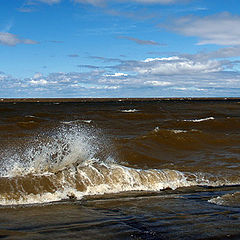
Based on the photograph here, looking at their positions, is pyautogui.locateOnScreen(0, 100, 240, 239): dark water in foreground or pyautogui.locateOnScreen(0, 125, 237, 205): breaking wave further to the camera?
pyautogui.locateOnScreen(0, 125, 237, 205): breaking wave

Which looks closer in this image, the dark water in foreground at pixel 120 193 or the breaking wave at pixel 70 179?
the dark water in foreground at pixel 120 193

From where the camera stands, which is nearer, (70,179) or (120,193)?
(120,193)

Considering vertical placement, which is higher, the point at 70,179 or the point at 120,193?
the point at 70,179

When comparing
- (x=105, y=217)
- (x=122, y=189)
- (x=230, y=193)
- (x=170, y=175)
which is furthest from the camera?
(x=170, y=175)

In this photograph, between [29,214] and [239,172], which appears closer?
[29,214]

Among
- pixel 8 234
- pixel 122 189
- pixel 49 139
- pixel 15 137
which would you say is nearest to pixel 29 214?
pixel 8 234

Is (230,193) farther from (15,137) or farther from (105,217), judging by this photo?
(15,137)

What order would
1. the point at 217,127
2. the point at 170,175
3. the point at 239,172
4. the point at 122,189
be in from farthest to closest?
the point at 217,127, the point at 239,172, the point at 170,175, the point at 122,189

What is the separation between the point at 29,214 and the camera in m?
6.20

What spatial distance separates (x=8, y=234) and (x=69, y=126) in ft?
74.4

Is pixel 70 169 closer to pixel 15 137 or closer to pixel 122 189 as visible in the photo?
pixel 122 189

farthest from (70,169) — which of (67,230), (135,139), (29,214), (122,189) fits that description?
(135,139)

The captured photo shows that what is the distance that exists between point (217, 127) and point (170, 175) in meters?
17.2

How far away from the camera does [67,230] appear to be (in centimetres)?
512
